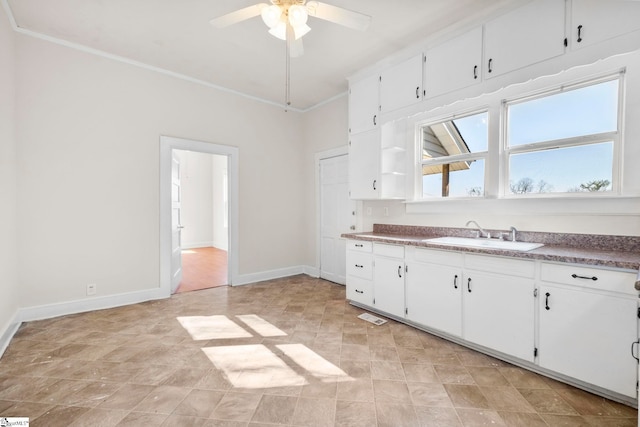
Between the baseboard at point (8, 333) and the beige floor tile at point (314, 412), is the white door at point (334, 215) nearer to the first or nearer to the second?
the beige floor tile at point (314, 412)

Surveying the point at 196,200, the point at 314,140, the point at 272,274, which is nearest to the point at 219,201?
the point at 196,200

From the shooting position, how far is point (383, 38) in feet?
9.96

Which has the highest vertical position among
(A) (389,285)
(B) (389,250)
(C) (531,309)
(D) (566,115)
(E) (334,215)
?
(D) (566,115)

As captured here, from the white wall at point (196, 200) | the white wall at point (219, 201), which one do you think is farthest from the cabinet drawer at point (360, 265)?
the white wall at point (196, 200)

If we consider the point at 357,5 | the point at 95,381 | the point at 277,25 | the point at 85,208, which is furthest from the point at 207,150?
the point at 95,381

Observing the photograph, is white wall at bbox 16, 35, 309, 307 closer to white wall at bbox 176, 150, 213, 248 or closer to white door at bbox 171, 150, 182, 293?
white door at bbox 171, 150, 182, 293

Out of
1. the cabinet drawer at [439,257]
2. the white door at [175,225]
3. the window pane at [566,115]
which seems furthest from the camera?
the white door at [175,225]

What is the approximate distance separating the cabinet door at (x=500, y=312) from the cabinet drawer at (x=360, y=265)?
43.7 inches

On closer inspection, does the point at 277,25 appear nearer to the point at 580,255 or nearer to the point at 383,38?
the point at 383,38

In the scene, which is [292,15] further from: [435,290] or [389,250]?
[435,290]

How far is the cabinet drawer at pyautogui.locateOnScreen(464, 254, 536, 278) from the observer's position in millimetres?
2102

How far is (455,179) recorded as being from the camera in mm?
3141

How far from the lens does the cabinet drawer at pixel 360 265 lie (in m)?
3.35

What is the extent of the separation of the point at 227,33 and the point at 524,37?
110 inches
